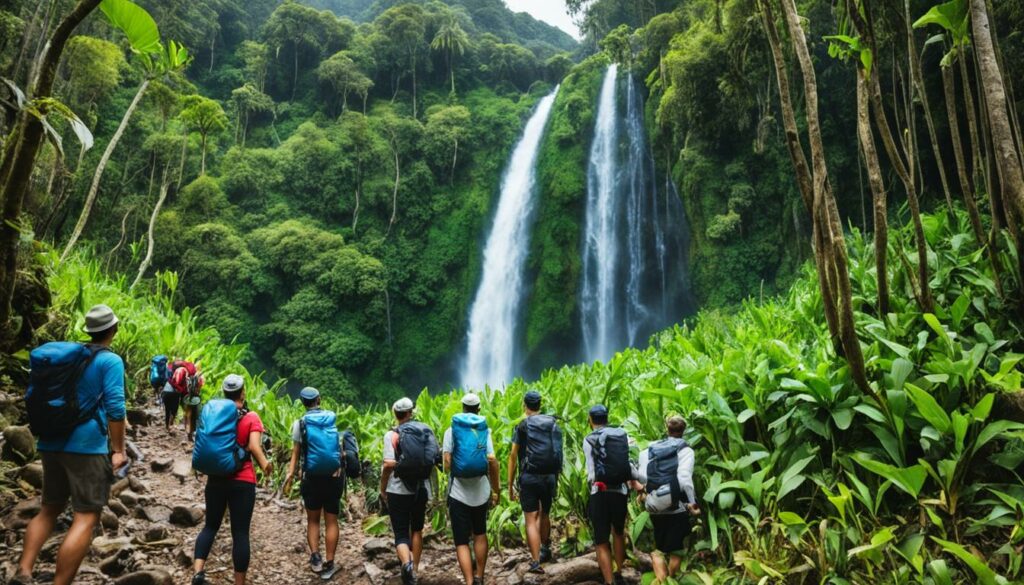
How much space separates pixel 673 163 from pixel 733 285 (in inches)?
223

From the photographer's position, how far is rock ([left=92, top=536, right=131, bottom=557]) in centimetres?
342

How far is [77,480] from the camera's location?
8.49 ft

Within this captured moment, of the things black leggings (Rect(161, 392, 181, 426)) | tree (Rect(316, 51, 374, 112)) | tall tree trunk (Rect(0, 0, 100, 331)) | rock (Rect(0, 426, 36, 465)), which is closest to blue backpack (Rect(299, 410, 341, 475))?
rock (Rect(0, 426, 36, 465))

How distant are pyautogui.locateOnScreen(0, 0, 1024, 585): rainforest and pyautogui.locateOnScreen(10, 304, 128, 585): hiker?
64.1 inches

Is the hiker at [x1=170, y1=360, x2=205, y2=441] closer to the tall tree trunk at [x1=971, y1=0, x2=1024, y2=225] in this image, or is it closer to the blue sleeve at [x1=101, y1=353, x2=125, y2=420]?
the blue sleeve at [x1=101, y1=353, x2=125, y2=420]

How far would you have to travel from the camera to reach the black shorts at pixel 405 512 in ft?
12.0

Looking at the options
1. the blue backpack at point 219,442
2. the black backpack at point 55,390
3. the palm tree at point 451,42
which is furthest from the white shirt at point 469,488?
the palm tree at point 451,42

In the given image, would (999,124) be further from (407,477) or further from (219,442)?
(219,442)

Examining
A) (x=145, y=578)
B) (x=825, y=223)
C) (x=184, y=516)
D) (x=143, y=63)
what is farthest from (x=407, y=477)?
(x=143, y=63)

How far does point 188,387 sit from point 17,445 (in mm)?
2888

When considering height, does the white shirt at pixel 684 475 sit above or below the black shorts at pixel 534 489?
above

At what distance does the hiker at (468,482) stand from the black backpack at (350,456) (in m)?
0.87

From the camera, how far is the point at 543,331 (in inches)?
815

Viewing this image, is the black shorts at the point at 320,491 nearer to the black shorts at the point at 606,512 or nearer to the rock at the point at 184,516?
the rock at the point at 184,516
